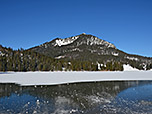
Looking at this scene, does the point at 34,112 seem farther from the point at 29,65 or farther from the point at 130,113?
the point at 29,65

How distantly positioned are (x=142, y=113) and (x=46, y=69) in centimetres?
10322

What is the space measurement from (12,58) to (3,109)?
3904 inches

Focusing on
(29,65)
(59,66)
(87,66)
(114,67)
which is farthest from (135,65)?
(29,65)

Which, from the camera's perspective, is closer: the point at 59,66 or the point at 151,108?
the point at 151,108

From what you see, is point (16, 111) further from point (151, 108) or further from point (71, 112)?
point (151, 108)

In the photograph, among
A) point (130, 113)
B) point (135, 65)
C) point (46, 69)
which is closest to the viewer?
point (130, 113)

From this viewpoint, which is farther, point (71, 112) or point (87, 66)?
point (87, 66)

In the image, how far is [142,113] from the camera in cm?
1077

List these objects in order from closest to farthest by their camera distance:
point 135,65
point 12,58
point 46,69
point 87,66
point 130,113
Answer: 1. point 130,113
2. point 12,58
3. point 46,69
4. point 87,66
5. point 135,65

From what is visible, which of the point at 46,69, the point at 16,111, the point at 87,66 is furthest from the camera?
the point at 87,66

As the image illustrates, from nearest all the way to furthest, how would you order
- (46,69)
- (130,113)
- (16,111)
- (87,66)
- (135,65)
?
(130,113), (16,111), (46,69), (87,66), (135,65)

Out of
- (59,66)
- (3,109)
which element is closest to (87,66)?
(59,66)

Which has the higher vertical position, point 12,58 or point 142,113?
point 12,58

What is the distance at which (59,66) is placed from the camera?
381ft
